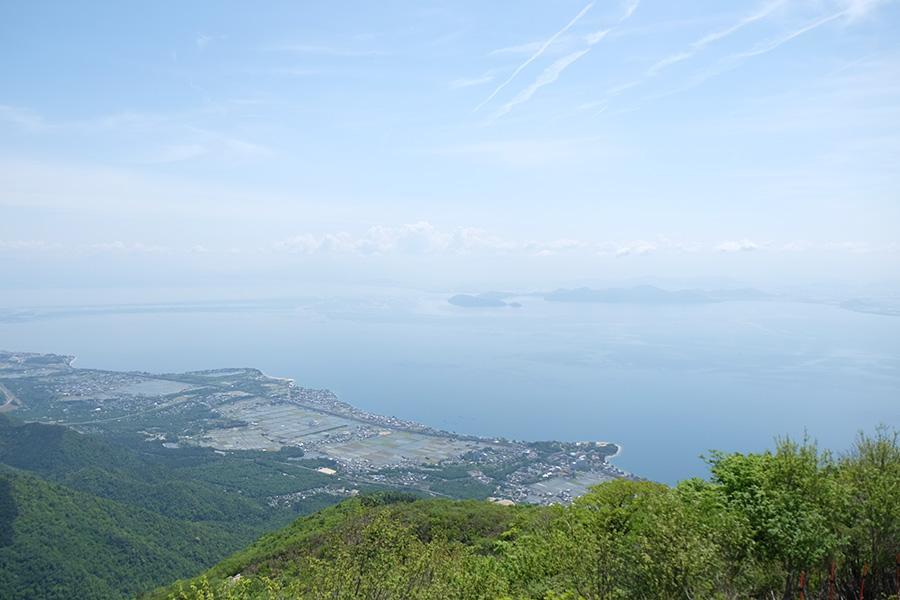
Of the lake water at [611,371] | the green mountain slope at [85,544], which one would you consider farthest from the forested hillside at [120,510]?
the lake water at [611,371]

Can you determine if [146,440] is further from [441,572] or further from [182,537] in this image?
[441,572]

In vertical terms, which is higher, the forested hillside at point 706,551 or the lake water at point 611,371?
the forested hillside at point 706,551

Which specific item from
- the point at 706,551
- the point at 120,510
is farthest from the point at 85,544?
the point at 706,551

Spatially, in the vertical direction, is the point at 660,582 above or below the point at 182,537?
above

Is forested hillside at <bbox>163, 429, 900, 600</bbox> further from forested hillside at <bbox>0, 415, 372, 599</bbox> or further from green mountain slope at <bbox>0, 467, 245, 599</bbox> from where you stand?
forested hillside at <bbox>0, 415, 372, 599</bbox>

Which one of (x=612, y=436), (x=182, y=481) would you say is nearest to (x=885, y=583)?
(x=182, y=481)

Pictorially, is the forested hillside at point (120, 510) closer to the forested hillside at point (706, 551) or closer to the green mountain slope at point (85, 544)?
the green mountain slope at point (85, 544)
